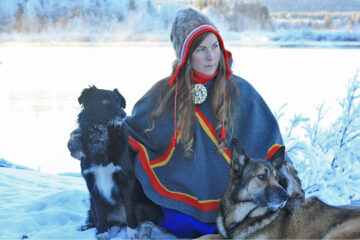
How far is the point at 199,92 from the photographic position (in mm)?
3463

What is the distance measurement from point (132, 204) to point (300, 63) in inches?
566

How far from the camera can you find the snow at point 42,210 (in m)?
3.55

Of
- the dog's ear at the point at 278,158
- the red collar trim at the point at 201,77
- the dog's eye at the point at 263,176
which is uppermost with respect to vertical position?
the red collar trim at the point at 201,77

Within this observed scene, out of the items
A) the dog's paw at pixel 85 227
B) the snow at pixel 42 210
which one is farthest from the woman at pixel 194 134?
the dog's paw at pixel 85 227

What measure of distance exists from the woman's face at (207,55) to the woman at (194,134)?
0.01 metres

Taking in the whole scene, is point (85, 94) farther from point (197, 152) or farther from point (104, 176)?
point (197, 152)

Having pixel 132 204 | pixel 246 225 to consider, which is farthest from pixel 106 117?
pixel 246 225

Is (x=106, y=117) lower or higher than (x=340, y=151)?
higher

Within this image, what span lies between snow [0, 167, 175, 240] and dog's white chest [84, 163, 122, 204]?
1.75 ft

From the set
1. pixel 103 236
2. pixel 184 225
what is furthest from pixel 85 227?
pixel 184 225

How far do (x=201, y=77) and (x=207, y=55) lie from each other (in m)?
0.26

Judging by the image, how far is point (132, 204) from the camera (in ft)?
11.1

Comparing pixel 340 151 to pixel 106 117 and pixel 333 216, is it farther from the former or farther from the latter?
pixel 106 117

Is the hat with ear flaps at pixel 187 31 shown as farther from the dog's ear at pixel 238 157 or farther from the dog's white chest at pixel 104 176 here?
the dog's white chest at pixel 104 176
